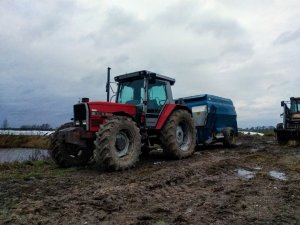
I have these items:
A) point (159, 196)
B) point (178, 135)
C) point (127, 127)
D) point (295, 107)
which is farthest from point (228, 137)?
point (159, 196)

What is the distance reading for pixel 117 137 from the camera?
10195 millimetres

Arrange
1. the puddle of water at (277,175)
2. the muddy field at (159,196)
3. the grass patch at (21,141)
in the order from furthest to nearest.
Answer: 1. the grass patch at (21,141)
2. the puddle of water at (277,175)
3. the muddy field at (159,196)

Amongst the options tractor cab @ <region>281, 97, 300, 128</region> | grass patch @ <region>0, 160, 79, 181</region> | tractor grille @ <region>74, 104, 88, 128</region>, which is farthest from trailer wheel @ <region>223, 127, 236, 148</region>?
tractor grille @ <region>74, 104, 88, 128</region>

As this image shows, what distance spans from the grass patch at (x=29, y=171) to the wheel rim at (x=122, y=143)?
4.26 ft

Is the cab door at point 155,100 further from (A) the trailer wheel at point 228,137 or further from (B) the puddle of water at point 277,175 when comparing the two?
(A) the trailer wheel at point 228,137

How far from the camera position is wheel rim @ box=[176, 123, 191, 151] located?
13.1m

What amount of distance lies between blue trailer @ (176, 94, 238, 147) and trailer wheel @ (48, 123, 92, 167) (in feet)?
18.1

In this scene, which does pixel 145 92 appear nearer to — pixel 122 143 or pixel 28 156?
pixel 122 143

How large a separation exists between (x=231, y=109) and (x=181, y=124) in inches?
242

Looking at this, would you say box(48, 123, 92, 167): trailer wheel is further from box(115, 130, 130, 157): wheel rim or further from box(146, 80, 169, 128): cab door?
box(146, 80, 169, 128): cab door

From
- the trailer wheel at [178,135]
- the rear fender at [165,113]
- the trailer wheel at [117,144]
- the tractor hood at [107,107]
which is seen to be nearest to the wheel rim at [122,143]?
the trailer wheel at [117,144]

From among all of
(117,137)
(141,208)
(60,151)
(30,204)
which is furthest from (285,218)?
(60,151)

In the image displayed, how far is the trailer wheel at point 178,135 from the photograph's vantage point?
12.1 metres

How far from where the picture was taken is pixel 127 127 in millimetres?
10344
